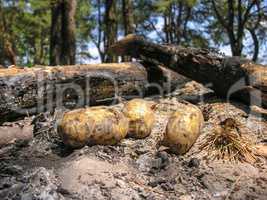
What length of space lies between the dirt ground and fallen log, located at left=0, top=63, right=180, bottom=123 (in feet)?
2.73

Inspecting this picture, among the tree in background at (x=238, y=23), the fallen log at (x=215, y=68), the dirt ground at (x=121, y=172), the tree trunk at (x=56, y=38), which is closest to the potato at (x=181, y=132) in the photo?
the dirt ground at (x=121, y=172)

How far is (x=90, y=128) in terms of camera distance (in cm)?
516

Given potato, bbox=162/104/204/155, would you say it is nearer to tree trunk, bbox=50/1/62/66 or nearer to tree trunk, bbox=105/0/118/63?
tree trunk, bbox=50/1/62/66

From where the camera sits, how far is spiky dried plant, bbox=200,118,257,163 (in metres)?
5.32

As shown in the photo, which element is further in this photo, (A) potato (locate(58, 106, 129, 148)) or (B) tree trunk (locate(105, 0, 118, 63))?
→ (B) tree trunk (locate(105, 0, 118, 63))

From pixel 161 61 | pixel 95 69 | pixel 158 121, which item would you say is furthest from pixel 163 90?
pixel 158 121

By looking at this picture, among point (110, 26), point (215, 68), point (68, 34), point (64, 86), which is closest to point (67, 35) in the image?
point (68, 34)

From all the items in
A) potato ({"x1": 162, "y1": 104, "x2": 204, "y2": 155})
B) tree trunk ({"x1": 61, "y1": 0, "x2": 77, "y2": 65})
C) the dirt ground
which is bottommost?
the dirt ground

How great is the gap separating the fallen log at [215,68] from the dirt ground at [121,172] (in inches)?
44.4

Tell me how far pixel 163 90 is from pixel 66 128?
3.17 meters

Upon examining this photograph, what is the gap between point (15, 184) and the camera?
4.60 metres

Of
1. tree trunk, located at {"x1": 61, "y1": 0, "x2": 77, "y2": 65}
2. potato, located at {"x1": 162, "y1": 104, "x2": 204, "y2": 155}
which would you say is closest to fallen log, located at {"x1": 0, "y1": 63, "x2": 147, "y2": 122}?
potato, located at {"x1": 162, "y1": 104, "x2": 204, "y2": 155}

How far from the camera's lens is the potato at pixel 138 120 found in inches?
221

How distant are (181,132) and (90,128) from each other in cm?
96
